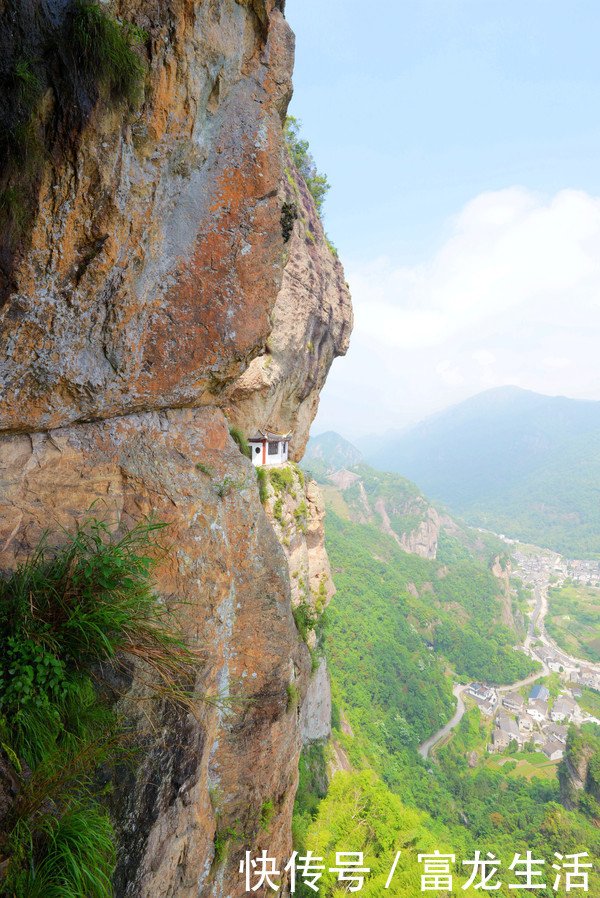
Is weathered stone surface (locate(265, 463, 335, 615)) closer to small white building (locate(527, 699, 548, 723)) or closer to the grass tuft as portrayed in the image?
the grass tuft

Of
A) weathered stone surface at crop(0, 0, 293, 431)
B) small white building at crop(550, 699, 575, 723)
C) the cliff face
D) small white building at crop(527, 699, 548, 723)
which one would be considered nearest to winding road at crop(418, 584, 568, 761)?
small white building at crop(527, 699, 548, 723)

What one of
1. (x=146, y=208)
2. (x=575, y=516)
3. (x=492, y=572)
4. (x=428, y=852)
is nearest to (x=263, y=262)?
(x=146, y=208)

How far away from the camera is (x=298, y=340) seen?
47.5ft

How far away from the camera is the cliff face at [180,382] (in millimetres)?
3709

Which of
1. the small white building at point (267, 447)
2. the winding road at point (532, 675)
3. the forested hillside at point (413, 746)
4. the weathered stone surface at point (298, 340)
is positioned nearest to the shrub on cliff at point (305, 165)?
the weathered stone surface at point (298, 340)

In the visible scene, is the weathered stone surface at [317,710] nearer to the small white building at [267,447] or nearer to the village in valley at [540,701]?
the small white building at [267,447]

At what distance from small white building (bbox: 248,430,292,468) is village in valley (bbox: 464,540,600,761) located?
4047 cm

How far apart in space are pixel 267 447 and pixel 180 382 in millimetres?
9997

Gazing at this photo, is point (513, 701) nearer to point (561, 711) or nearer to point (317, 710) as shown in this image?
point (561, 711)

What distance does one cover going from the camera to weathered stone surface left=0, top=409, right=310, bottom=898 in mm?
3786

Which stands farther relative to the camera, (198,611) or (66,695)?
(198,611)

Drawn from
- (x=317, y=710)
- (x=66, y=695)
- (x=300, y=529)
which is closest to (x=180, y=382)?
(x=66, y=695)

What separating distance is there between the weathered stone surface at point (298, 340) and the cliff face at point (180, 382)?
305 inches

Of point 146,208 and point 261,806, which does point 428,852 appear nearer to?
point 261,806
